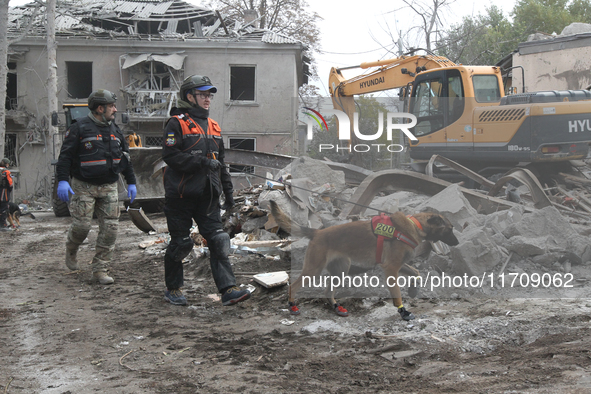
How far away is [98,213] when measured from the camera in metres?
5.11

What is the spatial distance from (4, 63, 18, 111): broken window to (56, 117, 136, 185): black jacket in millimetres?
17434

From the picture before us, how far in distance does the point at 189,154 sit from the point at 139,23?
18.9m

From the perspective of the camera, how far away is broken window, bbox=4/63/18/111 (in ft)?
64.3

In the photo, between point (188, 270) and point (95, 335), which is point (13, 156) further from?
point (95, 335)

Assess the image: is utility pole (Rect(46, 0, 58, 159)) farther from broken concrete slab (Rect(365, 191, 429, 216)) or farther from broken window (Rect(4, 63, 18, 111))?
broken concrete slab (Rect(365, 191, 429, 216))

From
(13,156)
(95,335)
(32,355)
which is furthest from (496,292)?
(13,156)

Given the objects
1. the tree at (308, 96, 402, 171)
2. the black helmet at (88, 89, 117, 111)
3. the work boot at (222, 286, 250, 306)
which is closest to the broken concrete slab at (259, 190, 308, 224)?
the tree at (308, 96, 402, 171)

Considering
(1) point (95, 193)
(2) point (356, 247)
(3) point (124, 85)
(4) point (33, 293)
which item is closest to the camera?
(2) point (356, 247)

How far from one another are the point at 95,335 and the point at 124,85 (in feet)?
57.1

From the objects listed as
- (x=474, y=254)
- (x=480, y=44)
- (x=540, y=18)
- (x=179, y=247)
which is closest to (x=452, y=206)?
(x=474, y=254)

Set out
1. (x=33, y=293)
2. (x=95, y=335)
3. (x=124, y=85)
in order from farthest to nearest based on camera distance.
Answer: (x=124, y=85)
(x=33, y=293)
(x=95, y=335)

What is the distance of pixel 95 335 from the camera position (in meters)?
3.39

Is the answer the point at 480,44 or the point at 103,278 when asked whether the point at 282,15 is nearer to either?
the point at 480,44

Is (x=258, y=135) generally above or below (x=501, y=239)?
above
